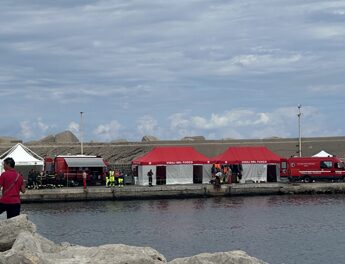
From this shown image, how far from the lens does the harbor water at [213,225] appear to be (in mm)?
31734

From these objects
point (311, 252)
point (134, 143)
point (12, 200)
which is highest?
point (134, 143)

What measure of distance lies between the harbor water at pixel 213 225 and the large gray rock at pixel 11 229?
45.0 ft

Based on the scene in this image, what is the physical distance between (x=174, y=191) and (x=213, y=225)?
56.5 ft

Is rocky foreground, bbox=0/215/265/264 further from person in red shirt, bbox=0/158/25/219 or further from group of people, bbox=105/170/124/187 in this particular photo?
group of people, bbox=105/170/124/187

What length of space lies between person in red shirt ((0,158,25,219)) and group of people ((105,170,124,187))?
42.8 m

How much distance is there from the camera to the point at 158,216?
150ft

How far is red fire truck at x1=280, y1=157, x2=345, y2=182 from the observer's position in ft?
214

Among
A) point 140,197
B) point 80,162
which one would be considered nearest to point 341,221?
point 140,197

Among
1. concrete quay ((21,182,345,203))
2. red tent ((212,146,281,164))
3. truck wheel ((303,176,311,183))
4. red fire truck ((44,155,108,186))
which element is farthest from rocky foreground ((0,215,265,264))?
truck wheel ((303,176,311,183))

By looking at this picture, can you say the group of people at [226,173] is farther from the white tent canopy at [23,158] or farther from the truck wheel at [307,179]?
the white tent canopy at [23,158]

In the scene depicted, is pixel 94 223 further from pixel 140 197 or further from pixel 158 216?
pixel 140 197

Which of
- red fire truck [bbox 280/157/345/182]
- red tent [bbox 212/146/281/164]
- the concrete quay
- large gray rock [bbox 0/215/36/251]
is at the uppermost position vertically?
red tent [bbox 212/146/281/164]

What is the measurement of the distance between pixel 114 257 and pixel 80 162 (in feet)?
166

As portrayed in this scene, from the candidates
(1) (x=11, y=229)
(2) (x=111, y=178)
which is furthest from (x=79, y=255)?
(2) (x=111, y=178)
